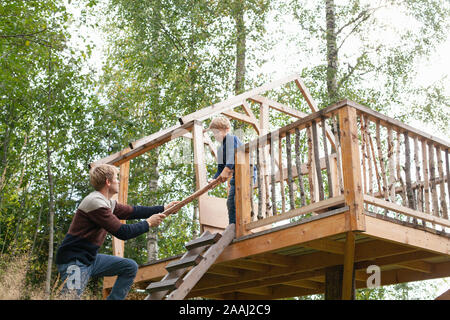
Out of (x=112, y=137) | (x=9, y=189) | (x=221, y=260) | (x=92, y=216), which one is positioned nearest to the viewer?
(x=92, y=216)

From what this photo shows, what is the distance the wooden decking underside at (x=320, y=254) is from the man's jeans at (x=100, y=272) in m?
1.57

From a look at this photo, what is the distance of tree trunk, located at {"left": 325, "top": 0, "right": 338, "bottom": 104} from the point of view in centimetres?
1439

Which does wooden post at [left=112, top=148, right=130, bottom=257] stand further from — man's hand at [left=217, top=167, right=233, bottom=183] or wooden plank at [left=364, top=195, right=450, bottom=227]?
wooden plank at [left=364, top=195, right=450, bottom=227]

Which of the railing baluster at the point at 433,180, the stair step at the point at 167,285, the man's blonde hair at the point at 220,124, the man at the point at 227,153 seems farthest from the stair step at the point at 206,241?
the railing baluster at the point at 433,180

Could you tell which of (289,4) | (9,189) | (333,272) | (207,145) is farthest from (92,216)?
(289,4)

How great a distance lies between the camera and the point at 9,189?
13.1 metres

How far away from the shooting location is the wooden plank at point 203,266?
222 inches

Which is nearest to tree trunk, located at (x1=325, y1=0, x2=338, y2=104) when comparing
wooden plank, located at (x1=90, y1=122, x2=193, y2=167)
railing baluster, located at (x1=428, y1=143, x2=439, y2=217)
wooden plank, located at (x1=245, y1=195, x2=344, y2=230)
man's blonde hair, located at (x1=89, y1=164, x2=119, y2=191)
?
wooden plank, located at (x1=90, y1=122, x2=193, y2=167)

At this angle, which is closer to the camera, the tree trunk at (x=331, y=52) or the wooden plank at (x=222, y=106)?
the wooden plank at (x=222, y=106)

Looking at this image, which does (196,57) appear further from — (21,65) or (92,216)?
(92,216)

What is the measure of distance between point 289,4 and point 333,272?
10.9m

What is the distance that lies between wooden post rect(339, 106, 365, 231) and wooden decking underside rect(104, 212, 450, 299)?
0.13 m

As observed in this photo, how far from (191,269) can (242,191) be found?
1056 millimetres

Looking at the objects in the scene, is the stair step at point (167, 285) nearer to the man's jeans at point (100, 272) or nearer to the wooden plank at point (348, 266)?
the man's jeans at point (100, 272)
